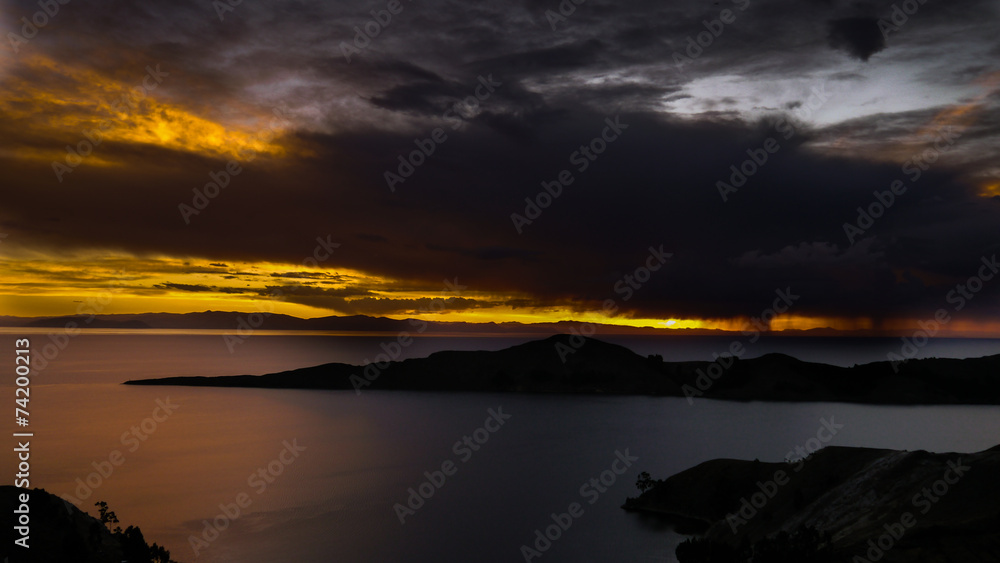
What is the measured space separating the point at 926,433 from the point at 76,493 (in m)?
193

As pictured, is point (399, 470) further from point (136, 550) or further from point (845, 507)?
point (845, 507)

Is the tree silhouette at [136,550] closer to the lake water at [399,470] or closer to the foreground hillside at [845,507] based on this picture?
the lake water at [399,470]

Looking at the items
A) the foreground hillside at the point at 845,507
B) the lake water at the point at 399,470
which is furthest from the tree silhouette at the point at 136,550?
the foreground hillside at the point at 845,507

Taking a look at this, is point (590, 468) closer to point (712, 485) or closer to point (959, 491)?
point (712, 485)

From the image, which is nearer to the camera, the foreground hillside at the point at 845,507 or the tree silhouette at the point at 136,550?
the foreground hillside at the point at 845,507

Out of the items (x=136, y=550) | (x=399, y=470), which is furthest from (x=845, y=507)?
(x=399, y=470)

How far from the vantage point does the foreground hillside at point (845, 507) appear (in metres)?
49.8

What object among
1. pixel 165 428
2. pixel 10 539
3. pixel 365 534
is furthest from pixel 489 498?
pixel 165 428

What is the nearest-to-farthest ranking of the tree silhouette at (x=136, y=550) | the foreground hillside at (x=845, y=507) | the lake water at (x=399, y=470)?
1. the foreground hillside at (x=845, y=507)
2. the tree silhouette at (x=136, y=550)
3. the lake water at (x=399, y=470)

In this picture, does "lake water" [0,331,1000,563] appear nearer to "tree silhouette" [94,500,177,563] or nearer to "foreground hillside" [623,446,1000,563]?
"foreground hillside" [623,446,1000,563]

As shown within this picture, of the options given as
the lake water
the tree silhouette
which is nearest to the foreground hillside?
the lake water

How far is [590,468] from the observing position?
429ft

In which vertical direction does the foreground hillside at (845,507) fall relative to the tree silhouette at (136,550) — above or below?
below

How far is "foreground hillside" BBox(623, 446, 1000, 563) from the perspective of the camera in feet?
164
